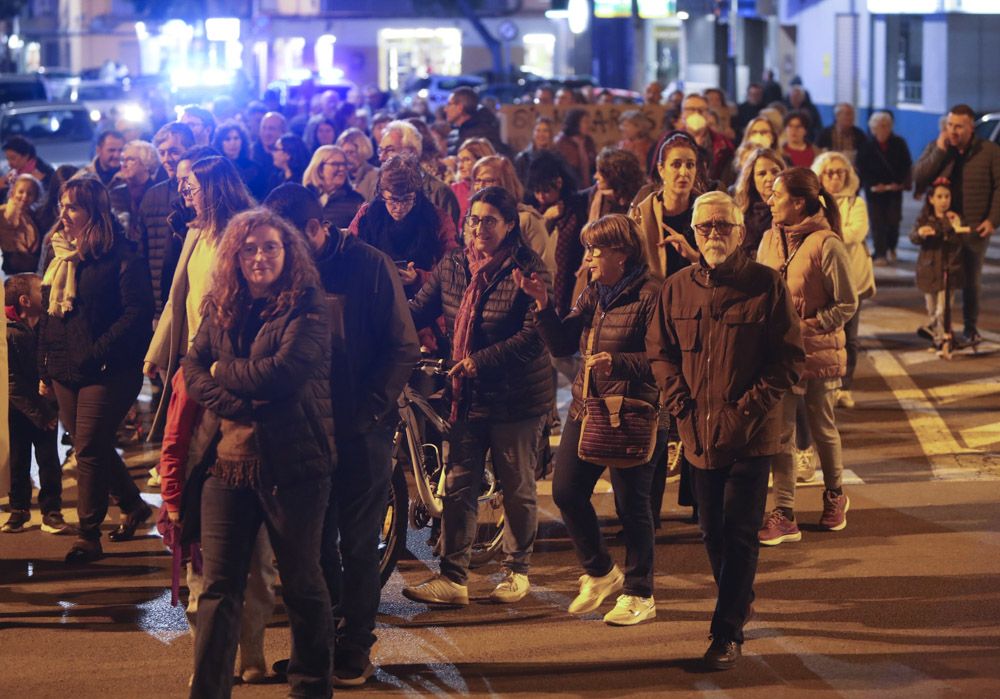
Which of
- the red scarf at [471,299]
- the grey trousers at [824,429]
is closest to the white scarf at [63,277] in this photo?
the red scarf at [471,299]

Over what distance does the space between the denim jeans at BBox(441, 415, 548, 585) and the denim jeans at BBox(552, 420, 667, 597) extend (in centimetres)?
31

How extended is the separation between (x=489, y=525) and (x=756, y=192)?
2765 mm

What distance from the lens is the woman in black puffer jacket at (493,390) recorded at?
7672 millimetres

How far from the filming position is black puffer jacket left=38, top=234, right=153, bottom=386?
865 cm

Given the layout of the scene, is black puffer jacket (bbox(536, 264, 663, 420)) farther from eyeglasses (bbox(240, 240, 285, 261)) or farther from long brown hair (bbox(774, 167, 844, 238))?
eyeglasses (bbox(240, 240, 285, 261))

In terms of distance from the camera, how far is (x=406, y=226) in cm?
937

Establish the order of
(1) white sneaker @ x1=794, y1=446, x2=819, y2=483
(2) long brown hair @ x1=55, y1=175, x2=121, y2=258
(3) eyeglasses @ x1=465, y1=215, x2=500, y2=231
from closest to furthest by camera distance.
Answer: (3) eyeglasses @ x1=465, y1=215, x2=500, y2=231 → (2) long brown hair @ x1=55, y1=175, x2=121, y2=258 → (1) white sneaker @ x1=794, y1=446, x2=819, y2=483

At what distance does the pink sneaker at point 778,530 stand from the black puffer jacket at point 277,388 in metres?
3.40

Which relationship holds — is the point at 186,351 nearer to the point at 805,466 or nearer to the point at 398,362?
the point at 398,362

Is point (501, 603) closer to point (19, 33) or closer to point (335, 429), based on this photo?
point (335, 429)

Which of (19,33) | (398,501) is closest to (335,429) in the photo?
(398,501)

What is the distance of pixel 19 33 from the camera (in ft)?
331

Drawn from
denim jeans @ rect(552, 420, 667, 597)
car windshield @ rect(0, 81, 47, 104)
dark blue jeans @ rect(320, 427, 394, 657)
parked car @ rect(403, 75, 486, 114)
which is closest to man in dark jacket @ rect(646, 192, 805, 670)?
denim jeans @ rect(552, 420, 667, 597)

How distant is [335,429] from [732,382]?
1.58 meters
